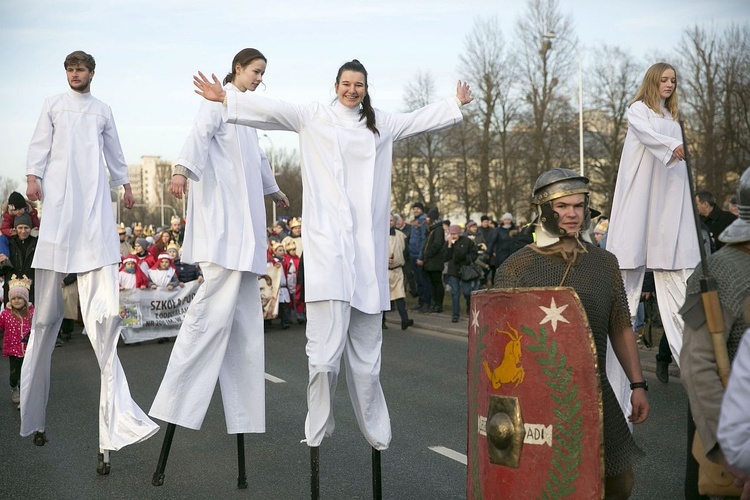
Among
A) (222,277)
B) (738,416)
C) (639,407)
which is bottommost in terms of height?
(639,407)

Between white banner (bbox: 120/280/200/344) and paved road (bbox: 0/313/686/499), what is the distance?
5.30m

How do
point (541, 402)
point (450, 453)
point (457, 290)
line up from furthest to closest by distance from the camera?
point (457, 290) < point (450, 453) < point (541, 402)

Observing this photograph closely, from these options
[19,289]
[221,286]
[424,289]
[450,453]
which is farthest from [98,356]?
[424,289]

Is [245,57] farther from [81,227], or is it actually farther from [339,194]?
[81,227]

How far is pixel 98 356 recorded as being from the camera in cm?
677

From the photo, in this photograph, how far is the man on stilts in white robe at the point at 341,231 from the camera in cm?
524

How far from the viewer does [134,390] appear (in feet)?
33.8

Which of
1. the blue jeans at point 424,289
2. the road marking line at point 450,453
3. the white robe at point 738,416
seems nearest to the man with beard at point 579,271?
the white robe at point 738,416

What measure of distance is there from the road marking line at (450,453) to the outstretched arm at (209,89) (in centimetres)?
300

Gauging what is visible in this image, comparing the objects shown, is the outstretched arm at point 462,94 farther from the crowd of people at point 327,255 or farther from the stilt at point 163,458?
the stilt at point 163,458

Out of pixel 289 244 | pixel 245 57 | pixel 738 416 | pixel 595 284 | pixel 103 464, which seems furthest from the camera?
pixel 289 244

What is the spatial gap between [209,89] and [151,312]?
1191 cm

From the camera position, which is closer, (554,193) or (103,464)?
(554,193)

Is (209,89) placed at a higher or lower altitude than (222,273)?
higher
